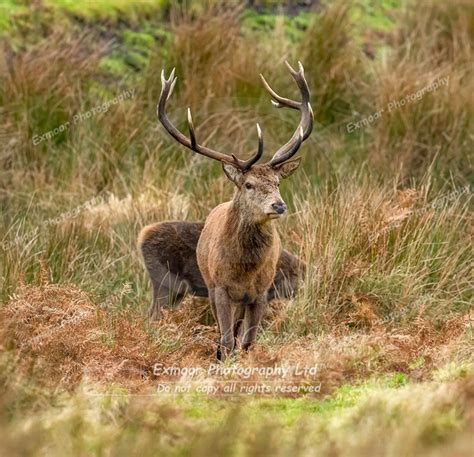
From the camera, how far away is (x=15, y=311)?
9961 millimetres

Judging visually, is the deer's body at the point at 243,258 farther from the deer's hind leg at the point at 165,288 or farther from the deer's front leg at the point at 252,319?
the deer's hind leg at the point at 165,288

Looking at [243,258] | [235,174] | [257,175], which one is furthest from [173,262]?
[257,175]

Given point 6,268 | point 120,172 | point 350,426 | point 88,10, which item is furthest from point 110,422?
point 88,10

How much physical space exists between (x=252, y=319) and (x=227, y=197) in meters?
3.11

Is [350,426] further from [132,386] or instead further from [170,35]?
[170,35]

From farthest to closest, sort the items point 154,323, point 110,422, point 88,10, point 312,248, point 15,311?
point 88,10
point 312,248
point 154,323
point 15,311
point 110,422

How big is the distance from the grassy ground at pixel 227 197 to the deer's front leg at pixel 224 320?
215 mm

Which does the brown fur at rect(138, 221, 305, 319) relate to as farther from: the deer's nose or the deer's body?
the deer's nose

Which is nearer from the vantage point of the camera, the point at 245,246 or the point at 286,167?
the point at 245,246

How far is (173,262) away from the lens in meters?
11.9

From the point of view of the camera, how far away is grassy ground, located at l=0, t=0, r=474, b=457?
7.41 metres

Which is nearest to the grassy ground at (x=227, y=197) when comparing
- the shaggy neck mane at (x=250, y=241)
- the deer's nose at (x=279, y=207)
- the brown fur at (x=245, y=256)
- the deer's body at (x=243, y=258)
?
the brown fur at (x=245, y=256)

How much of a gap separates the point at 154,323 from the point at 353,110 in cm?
692

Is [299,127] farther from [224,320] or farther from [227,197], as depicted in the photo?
[227,197]
